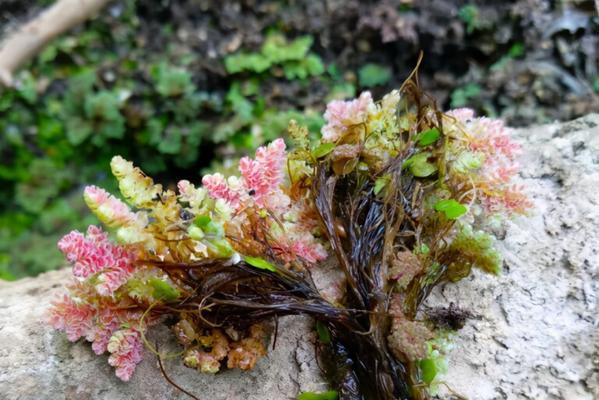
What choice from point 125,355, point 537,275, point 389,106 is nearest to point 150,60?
point 389,106

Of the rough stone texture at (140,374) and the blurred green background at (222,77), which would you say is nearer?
the rough stone texture at (140,374)

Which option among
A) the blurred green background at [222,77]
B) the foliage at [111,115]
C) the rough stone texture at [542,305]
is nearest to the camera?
→ the rough stone texture at [542,305]

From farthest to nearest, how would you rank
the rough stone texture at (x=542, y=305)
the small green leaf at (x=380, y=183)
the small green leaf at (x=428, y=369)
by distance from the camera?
the small green leaf at (x=380, y=183) < the rough stone texture at (x=542, y=305) < the small green leaf at (x=428, y=369)

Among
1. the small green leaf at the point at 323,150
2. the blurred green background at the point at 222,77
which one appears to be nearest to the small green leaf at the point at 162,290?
the small green leaf at the point at 323,150

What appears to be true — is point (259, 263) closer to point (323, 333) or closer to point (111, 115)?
point (323, 333)

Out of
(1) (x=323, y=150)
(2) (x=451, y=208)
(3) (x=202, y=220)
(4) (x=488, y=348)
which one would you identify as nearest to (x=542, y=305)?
(4) (x=488, y=348)

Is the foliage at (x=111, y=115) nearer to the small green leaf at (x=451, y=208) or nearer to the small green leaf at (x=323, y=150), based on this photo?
the small green leaf at (x=323, y=150)

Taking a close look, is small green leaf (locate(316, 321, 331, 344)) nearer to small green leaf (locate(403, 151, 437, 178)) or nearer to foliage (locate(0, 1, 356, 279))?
small green leaf (locate(403, 151, 437, 178))

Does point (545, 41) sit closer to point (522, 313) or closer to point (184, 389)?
point (522, 313)
